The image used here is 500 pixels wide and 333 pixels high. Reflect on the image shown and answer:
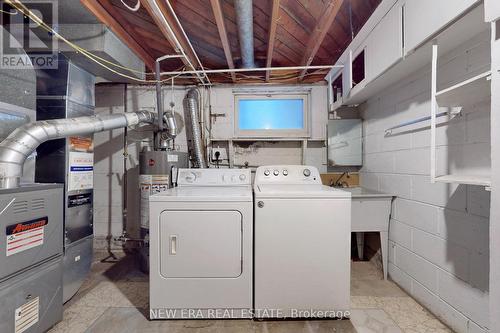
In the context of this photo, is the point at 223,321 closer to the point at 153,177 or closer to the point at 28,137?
the point at 153,177

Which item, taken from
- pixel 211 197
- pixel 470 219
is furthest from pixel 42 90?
pixel 470 219

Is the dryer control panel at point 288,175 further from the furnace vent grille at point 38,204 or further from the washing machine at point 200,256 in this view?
the furnace vent grille at point 38,204

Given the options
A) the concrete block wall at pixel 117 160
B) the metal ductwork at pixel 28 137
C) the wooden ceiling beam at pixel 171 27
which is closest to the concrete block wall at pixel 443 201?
the wooden ceiling beam at pixel 171 27

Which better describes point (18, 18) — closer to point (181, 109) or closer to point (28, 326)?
point (181, 109)

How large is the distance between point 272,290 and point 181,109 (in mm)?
2453

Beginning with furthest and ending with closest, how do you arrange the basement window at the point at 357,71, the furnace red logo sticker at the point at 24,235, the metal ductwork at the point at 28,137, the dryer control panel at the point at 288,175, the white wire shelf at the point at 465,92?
the basement window at the point at 357,71 → the dryer control panel at the point at 288,175 → the metal ductwork at the point at 28,137 → the furnace red logo sticker at the point at 24,235 → the white wire shelf at the point at 465,92

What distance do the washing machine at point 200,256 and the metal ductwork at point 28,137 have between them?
2.65 feet

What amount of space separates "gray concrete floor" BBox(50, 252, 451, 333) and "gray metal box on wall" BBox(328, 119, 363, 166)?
135cm

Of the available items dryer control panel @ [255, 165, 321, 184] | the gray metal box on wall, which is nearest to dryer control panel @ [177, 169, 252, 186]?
dryer control panel @ [255, 165, 321, 184]

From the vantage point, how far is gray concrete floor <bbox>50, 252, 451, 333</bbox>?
5.17 feet

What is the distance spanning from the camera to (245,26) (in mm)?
1935

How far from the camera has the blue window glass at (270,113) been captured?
3071 mm

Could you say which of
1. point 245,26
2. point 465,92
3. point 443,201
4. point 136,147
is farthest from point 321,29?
point 136,147

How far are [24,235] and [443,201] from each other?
2.74 m
